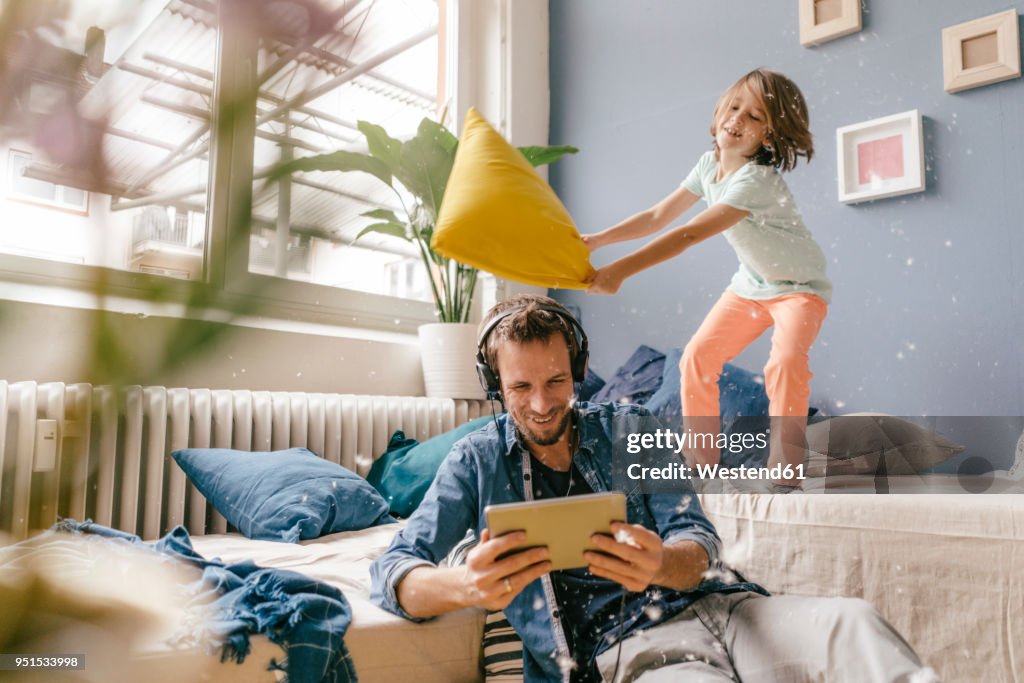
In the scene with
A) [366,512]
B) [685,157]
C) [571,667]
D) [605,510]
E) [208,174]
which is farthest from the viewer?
[685,157]

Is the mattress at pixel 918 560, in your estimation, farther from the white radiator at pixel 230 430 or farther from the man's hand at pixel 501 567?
the white radiator at pixel 230 430

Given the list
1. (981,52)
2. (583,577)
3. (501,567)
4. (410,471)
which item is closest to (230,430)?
(410,471)

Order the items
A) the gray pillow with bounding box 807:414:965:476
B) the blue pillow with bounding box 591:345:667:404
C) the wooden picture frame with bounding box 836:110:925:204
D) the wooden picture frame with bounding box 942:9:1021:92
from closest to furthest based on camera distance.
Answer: the gray pillow with bounding box 807:414:965:476
the wooden picture frame with bounding box 942:9:1021:92
the wooden picture frame with bounding box 836:110:925:204
the blue pillow with bounding box 591:345:667:404

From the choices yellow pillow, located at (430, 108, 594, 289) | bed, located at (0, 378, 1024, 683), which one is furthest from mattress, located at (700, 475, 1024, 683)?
yellow pillow, located at (430, 108, 594, 289)

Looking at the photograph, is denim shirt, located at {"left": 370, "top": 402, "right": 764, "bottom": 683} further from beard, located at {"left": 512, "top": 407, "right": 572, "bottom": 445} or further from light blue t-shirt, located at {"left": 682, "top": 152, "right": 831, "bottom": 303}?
light blue t-shirt, located at {"left": 682, "top": 152, "right": 831, "bottom": 303}

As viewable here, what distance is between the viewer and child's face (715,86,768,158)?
1.83m

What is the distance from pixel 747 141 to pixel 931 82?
0.56 metres

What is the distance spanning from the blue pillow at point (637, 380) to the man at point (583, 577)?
0.93 meters

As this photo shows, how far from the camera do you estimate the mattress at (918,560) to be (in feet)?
3.58

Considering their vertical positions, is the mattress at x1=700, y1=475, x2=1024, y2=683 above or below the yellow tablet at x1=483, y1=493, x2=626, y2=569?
below

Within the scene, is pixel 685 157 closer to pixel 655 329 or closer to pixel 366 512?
pixel 655 329

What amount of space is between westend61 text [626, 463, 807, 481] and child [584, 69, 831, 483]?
0.11ft

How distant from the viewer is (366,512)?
170 centimetres

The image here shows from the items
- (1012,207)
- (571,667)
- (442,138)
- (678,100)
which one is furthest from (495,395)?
(678,100)
